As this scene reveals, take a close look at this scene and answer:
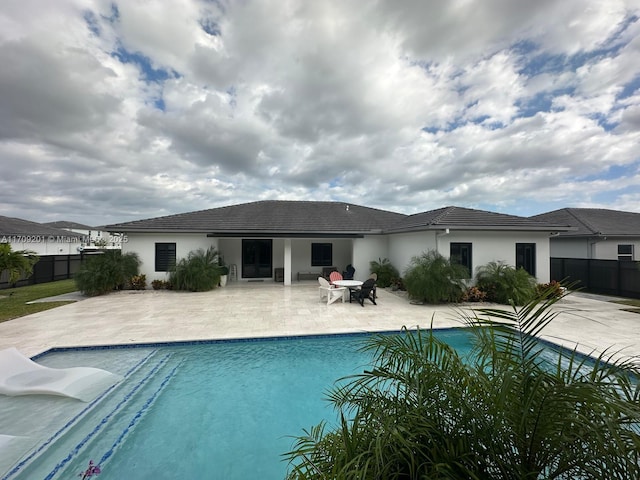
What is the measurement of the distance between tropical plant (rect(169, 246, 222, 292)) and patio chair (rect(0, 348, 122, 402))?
9242mm

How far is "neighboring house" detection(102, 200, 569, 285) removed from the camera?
1370 cm

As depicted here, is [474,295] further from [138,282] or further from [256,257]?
[138,282]

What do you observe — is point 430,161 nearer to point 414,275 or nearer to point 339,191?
point 339,191

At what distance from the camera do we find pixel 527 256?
14.3 m

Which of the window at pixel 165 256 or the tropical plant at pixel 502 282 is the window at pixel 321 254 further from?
the tropical plant at pixel 502 282

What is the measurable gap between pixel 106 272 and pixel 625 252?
1183 inches

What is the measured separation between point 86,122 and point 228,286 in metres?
11.6

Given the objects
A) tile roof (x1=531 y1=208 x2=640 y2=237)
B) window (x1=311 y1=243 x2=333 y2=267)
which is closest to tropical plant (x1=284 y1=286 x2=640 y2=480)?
window (x1=311 y1=243 x2=333 y2=267)

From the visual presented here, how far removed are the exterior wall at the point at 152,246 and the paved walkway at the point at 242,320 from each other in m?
2.32

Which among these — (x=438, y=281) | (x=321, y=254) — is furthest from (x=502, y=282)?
(x=321, y=254)

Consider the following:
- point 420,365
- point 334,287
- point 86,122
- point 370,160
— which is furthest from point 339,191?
point 420,365

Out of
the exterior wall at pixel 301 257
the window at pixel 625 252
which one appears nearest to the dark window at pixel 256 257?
the exterior wall at pixel 301 257

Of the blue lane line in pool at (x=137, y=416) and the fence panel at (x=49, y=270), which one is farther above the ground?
the fence panel at (x=49, y=270)

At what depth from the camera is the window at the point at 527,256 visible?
14180 mm
